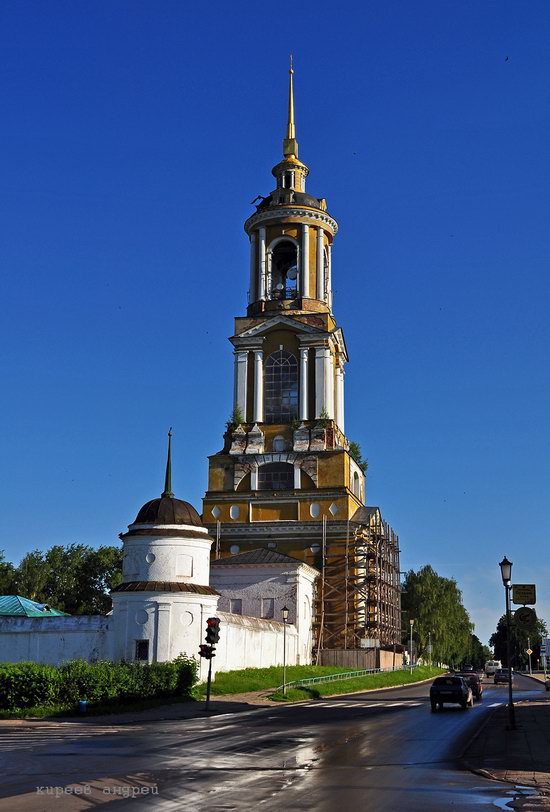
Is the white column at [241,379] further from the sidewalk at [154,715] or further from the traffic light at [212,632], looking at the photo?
the traffic light at [212,632]

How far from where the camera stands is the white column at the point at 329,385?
67.4 meters

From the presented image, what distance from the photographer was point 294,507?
213 feet

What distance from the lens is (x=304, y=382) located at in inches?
2672

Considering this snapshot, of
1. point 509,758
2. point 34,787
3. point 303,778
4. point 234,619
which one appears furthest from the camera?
point 234,619

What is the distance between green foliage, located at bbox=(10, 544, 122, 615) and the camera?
285 ft

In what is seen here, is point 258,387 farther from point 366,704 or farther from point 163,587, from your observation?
point 366,704

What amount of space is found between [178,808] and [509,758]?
872 centimetres

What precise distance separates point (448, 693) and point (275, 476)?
3245cm

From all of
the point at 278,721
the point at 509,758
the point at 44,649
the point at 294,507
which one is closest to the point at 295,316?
the point at 294,507

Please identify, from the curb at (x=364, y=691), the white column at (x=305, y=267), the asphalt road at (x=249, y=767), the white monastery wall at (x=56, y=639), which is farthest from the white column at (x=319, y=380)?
the asphalt road at (x=249, y=767)

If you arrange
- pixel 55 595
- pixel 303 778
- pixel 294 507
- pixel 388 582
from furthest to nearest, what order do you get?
pixel 55 595 → pixel 388 582 → pixel 294 507 → pixel 303 778

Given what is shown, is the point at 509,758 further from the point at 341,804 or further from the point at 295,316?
the point at 295,316

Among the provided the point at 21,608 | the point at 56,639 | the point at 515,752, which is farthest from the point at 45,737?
the point at 21,608

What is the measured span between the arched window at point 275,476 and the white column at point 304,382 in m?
3.74
